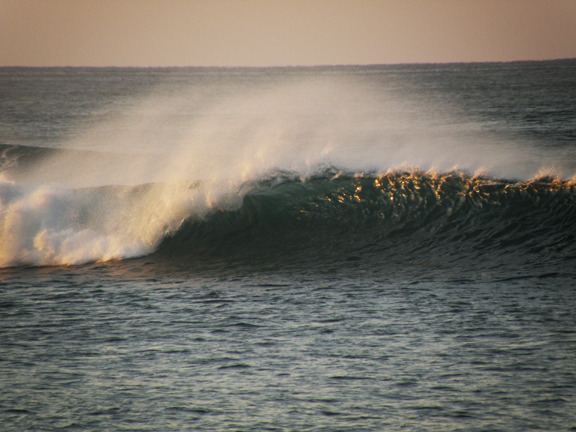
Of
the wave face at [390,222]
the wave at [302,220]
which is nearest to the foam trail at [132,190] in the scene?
the wave at [302,220]

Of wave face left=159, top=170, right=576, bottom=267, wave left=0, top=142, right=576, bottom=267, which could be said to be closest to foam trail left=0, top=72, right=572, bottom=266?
wave left=0, top=142, right=576, bottom=267

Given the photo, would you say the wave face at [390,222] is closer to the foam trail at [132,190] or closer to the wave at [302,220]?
the wave at [302,220]

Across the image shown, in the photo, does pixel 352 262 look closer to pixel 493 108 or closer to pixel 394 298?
pixel 394 298

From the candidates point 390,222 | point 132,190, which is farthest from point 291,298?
point 132,190

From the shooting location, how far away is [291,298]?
9297 mm

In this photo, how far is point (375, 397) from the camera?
6.00m

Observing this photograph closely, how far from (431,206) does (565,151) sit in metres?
16.0

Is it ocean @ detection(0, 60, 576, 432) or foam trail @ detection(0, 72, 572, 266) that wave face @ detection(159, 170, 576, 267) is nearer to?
ocean @ detection(0, 60, 576, 432)

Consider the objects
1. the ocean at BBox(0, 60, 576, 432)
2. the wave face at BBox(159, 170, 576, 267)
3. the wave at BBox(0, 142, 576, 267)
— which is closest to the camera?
the ocean at BBox(0, 60, 576, 432)

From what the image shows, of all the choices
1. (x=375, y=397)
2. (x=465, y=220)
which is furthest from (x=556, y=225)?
(x=375, y=397)

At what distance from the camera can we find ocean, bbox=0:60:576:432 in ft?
19.4

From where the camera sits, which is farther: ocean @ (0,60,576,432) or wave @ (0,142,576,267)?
wave @ (0,142,576,267)

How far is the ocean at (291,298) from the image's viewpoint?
19.4ft

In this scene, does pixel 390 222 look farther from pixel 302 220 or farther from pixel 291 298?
pixel 291 298
